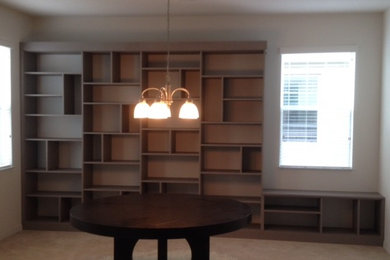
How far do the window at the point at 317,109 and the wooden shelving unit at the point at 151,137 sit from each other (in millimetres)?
356

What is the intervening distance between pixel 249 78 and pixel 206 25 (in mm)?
890

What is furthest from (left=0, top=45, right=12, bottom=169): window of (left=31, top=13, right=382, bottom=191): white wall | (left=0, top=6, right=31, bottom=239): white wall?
(left=31, top=13, right=382, bottom=191): white wall

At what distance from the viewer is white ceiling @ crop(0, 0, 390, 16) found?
4531 millimetres

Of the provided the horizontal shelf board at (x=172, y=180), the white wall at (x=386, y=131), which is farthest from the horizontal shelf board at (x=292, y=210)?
the horizontal shelf board at (x=172, y=180)

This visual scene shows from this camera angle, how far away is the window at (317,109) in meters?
5.04

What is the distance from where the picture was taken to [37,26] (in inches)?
214

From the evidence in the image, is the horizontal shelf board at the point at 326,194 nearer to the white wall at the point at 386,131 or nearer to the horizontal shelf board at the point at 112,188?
the white wall at the point at 386,131

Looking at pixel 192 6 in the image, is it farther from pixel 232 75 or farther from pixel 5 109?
pixel 5 109

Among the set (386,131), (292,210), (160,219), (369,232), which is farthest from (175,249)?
(386,131)

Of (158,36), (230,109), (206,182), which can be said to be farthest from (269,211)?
(158,36)

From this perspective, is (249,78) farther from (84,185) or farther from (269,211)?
(84,185)

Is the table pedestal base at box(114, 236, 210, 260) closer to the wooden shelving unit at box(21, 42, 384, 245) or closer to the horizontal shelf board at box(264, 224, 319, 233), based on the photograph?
the wooden shelving unit at box(21, 42, 384, 245)

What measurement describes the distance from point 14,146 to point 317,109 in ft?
12.5

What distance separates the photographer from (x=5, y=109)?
4867 millimetres
